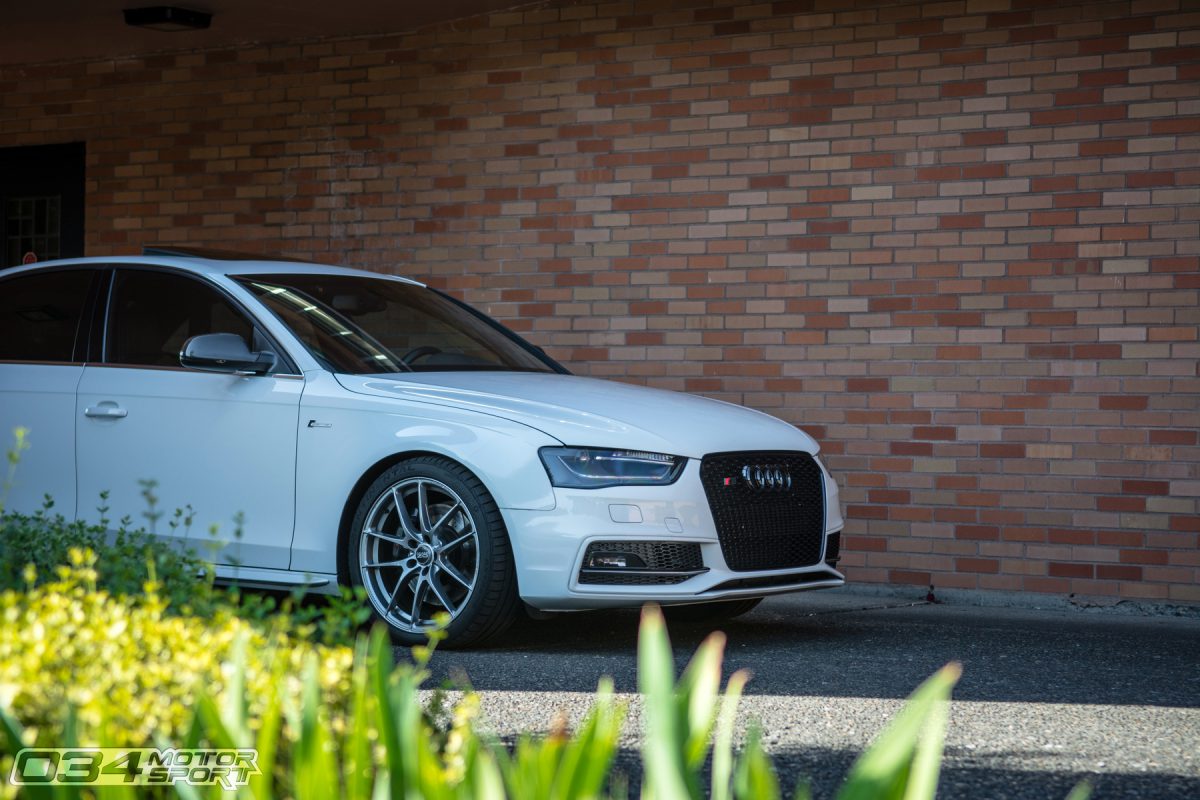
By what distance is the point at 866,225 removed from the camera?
831 cm

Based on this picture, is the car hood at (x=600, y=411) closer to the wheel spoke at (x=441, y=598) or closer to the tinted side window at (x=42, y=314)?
the wheel spoke at (x=441, y=598)

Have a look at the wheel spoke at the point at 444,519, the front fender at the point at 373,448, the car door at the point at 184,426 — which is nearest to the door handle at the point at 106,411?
the car door at the point at 184,426

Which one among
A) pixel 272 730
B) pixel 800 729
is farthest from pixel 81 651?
pixel 800 729

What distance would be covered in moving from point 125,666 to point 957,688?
11.4ft

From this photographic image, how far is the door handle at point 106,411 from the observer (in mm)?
6547

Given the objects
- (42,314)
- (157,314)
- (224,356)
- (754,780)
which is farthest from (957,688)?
(42,314)

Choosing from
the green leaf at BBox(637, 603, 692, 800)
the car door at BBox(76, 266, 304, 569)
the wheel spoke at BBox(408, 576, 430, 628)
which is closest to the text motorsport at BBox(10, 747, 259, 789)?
the green leaf at BBox(637, 603, 692, 800)

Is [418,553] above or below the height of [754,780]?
below

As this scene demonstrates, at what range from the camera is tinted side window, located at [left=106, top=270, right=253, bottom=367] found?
670cm

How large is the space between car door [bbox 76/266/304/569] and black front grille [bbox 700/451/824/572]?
175 cm

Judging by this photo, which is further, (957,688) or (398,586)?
(398,586)

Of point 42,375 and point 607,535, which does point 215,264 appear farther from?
point 607,535

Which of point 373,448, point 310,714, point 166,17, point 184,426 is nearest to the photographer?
point 310,714

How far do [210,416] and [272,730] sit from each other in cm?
448
